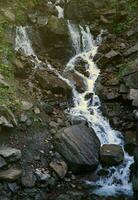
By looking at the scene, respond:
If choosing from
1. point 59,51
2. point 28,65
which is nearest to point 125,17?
point 59,51

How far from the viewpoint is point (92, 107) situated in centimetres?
1430

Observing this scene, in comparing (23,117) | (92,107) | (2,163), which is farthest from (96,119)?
(2,163)

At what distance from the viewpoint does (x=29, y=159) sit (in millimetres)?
11867

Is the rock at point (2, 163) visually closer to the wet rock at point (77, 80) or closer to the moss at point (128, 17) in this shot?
the wet rock at point (77, 80)

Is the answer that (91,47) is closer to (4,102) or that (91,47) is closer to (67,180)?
(4,102)

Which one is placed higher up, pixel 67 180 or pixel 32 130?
pixel 32 130

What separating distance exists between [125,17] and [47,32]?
3517mm

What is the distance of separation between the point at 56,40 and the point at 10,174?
6949 millimetres

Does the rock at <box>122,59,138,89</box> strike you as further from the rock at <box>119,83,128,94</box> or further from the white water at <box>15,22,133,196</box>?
the white water at <box>15,22,133,196</box>

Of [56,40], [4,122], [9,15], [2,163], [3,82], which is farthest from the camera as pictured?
[9,15]

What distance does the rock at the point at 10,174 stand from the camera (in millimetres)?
10906

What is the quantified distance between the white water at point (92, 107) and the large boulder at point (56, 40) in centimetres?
28

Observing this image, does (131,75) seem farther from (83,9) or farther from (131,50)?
(83,9)

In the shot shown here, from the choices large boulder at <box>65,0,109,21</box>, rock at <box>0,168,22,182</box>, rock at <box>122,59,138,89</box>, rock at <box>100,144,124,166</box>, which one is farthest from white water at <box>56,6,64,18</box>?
rock at <box>0,168,22,182</box>
